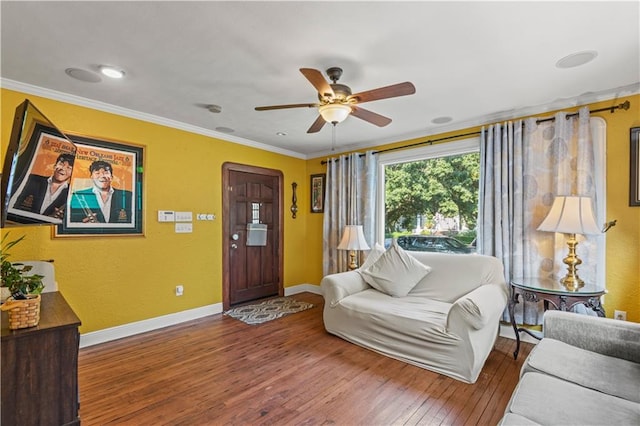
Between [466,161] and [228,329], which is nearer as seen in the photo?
[228,329]

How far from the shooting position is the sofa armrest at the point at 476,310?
2.33 metres

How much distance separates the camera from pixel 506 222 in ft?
10.7

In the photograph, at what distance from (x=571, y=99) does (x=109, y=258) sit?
4.97 m

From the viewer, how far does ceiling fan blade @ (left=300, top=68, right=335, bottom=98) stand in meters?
1.88

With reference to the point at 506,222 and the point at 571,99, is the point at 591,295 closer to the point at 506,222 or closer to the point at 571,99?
the point at 506,222

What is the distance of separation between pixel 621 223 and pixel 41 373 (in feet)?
14.1

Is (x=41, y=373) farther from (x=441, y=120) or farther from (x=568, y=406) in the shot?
(x=441, y=120)

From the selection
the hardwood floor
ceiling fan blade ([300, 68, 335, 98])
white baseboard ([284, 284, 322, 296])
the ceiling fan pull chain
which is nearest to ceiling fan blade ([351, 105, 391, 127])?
ceiling fan blade ([300, 68, 335, 98])

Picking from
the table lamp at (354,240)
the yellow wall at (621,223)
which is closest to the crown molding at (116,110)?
the table lamp at (354,240)

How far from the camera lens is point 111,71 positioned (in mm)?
2406

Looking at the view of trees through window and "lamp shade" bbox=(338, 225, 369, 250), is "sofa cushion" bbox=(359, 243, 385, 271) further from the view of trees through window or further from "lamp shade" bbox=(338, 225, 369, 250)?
the view of trees through window

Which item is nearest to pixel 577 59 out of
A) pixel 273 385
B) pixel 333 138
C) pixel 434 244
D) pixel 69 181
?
pixel 434 244

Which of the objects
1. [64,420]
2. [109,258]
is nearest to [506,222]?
[64,420]

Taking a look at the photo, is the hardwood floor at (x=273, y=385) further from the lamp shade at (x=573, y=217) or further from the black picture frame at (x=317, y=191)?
the black picture frame at (x=317, y=191)
